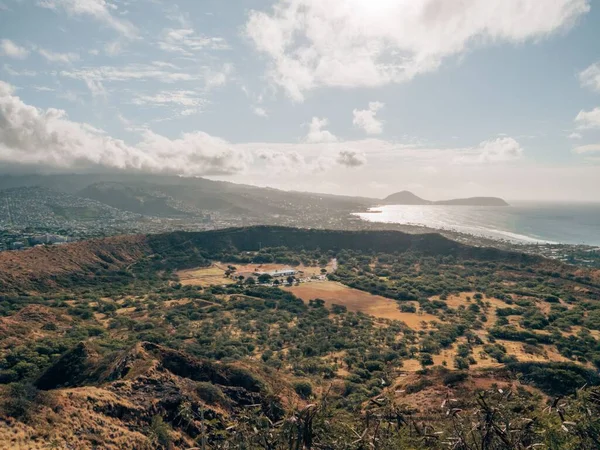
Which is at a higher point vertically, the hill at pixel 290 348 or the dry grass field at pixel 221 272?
the hill at pixel 290 348

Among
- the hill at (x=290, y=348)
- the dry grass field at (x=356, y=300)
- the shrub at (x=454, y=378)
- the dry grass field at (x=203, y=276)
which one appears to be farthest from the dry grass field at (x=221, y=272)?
the shrub at (x=454, y=378)

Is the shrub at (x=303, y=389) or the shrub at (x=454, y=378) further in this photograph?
the shrub at (x=303, y=389)

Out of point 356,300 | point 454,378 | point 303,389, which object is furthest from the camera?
point 356,300

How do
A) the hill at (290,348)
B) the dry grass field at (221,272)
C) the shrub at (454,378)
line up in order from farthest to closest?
the dry grass field at (221,272)
the shrub at (454,378)
the hill at (290,348)

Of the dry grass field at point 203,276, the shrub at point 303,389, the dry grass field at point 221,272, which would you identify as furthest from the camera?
the dry grass field at point 221,272

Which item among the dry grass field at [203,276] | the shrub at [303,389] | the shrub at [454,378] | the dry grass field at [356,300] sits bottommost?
the dry grass field at [203,276]

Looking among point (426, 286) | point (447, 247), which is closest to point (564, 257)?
point (447, 247)

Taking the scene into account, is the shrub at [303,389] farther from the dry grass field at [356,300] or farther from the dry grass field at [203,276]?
the dry grass field at [203,276]

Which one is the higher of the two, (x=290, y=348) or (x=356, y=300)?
(x=290, y=348)

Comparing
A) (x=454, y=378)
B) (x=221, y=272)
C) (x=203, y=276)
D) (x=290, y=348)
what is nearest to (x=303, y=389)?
(x=454, y=378)

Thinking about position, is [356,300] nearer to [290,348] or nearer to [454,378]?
[290,348]
